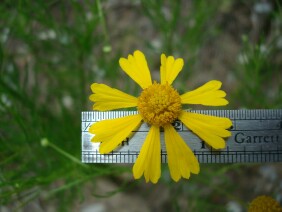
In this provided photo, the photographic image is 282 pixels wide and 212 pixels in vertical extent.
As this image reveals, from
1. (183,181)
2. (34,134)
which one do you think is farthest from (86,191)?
(34,134)

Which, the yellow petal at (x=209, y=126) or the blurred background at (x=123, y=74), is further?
the blurred background at (x=123, y=74)

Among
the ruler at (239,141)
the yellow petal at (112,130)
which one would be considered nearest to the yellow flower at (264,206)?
the ruler at (239,141)

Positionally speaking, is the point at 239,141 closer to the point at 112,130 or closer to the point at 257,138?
the point at 257,138

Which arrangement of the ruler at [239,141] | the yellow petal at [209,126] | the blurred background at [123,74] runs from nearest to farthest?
1. the yellow petal at [209,126]
2. the ruler at [239,141]
3. the blurred background at [123,74]

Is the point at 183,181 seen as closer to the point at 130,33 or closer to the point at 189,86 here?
the point at 189,86

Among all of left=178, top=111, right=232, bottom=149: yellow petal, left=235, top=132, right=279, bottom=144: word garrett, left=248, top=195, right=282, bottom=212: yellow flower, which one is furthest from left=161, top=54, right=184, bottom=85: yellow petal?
left=248, top=195, right=282, bottom=212: yellow flower

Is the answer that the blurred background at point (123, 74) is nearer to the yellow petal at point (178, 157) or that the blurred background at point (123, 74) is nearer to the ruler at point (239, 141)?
the ruler at point (239, 141)

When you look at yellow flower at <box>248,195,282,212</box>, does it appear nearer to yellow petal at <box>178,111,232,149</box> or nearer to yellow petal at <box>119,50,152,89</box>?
yellow petal at <box>178,111,232,149</box>
